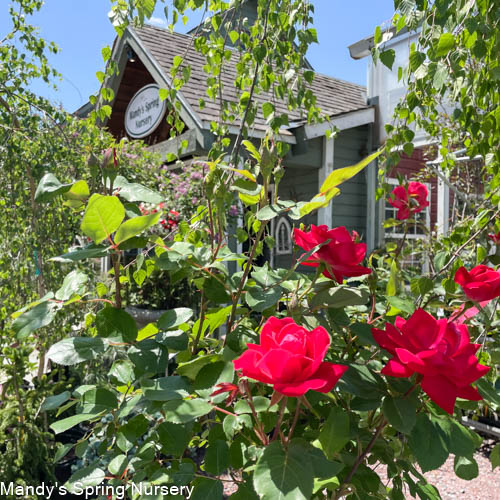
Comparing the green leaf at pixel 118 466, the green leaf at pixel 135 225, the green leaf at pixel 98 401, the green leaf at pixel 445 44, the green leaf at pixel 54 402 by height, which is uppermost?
the green leaf at pixel 445 44

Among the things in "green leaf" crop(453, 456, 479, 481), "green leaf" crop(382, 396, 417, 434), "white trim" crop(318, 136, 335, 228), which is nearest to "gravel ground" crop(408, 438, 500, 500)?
"green leaf" crop(453, 456, 479, 481)

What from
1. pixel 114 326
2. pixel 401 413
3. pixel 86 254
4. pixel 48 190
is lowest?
pixel 401 413

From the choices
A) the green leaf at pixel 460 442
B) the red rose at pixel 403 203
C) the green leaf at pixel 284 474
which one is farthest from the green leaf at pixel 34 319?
the red rose at pixel 403 203

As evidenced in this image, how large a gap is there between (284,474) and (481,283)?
1.60 feet

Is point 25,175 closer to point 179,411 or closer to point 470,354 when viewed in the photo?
point 179,411

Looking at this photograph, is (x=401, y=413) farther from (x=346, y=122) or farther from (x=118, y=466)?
(x=346, y=122)

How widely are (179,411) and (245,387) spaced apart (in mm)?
105

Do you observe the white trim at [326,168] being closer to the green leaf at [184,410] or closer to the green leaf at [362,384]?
the green leaf at [362,384]

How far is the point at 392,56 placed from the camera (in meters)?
1.35

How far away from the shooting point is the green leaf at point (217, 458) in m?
0.75

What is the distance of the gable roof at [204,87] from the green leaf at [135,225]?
4.43 m

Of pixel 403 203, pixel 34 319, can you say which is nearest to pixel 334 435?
pixel 34 319

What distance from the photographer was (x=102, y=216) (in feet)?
2.39

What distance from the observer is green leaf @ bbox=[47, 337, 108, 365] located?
0.76 meters
